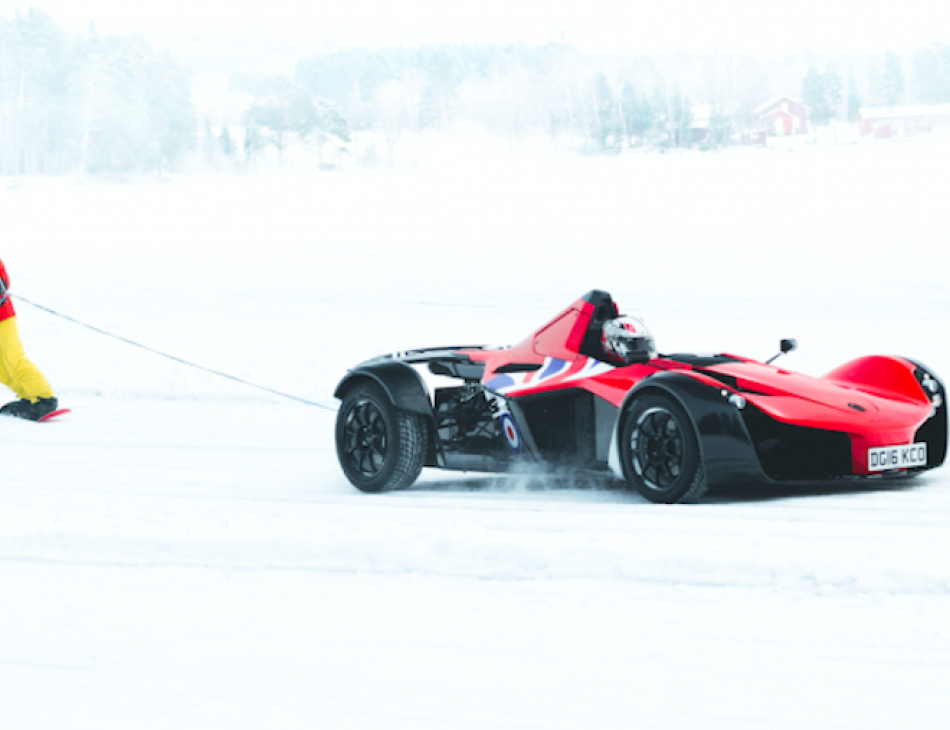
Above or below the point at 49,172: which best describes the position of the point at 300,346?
below

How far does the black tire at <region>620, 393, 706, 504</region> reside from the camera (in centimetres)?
561

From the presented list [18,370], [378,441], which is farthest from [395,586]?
[18,370]

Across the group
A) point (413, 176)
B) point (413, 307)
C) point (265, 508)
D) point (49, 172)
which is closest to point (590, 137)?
point (413, 176)

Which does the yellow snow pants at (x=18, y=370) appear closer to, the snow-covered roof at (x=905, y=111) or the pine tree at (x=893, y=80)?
the snow-covered roof at (x=905, y=111)

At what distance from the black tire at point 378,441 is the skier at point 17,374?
176 inches

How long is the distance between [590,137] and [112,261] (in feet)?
126

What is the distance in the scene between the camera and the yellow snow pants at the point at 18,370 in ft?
35.3

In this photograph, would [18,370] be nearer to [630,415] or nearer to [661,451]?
[630,415]

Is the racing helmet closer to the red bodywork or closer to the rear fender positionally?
the red bodywork

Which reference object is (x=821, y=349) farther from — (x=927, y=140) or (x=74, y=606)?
(x=927, y=140)

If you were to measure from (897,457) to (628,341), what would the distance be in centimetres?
146

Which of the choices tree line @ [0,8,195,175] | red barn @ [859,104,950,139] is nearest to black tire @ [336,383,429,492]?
red barn @ [859,104,950,139]

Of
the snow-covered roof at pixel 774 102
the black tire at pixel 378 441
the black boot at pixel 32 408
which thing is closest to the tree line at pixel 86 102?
the snow-covered roof at pixel 774 102

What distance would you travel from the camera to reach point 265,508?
6477mm
